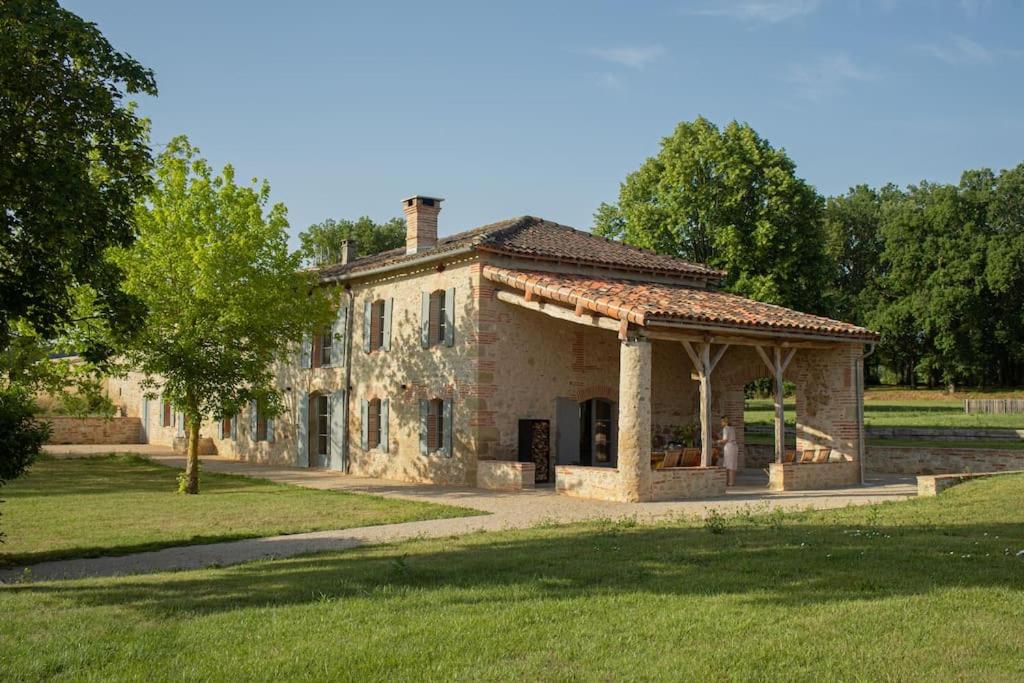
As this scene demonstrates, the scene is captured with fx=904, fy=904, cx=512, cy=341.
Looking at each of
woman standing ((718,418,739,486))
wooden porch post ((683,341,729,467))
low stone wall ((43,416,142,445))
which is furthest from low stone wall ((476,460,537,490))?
low stone wall ((43,416,142,445))

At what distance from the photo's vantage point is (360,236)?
176ft

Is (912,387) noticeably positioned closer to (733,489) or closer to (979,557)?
(733,489)

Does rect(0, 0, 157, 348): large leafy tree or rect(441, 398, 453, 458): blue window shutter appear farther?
rect(441, 398, 453, 458): blue window shutter

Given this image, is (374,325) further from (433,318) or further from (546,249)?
(546,249)

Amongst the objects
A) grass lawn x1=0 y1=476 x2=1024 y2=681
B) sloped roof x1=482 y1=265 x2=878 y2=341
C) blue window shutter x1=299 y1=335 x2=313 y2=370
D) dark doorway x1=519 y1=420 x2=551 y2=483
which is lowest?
grass lawn x1=0 y1=476 x2=1024 y2=681

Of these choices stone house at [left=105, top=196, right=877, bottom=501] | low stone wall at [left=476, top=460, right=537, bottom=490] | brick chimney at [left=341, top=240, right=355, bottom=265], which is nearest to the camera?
stone house at [left=105, top=196, right=877, bottom=501]

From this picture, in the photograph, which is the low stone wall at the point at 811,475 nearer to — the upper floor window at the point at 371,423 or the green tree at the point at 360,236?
the upper floor window at the point at 371,423

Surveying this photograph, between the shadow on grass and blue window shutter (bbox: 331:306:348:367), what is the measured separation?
533 inches

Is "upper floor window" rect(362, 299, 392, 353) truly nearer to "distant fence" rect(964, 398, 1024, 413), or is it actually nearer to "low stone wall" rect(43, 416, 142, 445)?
"low stone wall" rect(43, 416, 142, 445)

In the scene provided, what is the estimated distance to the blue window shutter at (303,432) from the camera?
24.2 meters

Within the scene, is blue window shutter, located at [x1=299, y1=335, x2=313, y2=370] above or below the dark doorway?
above

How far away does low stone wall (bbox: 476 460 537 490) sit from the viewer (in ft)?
55.1

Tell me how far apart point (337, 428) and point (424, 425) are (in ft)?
13.7

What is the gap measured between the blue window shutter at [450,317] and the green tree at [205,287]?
2.96 metres
